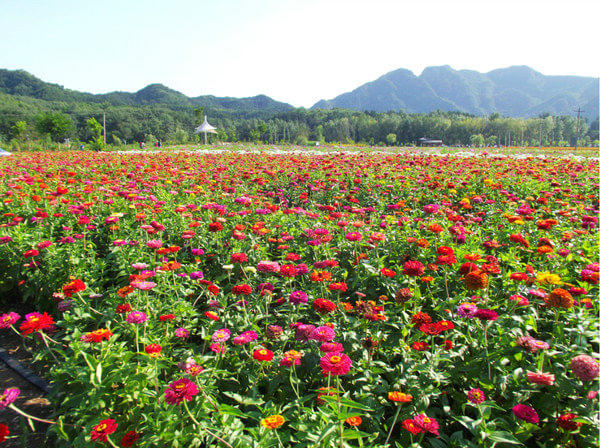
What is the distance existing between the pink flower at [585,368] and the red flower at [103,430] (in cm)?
213

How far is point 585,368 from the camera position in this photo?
1.49 meters

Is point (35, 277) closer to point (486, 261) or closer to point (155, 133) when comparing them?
point (486, 261)

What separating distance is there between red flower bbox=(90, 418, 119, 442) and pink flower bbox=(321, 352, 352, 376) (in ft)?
3.26

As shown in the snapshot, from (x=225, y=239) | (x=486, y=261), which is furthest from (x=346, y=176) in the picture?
(x=486, y=261)

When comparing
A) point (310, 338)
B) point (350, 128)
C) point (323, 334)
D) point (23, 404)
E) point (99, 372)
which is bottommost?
point (23, 404)

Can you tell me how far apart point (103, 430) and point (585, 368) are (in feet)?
7.24

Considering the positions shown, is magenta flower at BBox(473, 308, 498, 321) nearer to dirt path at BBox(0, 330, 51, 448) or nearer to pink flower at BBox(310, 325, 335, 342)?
pink flower at BBox(310, 325, 335, 342)

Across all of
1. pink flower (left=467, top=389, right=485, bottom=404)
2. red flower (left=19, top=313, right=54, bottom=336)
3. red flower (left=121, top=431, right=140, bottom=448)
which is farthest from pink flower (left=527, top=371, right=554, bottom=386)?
red flower (left=19, top=313, right=54, bottom=336)

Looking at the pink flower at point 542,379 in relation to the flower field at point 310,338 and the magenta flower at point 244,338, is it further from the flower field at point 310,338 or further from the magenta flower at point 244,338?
the magenta flower at point 244,338

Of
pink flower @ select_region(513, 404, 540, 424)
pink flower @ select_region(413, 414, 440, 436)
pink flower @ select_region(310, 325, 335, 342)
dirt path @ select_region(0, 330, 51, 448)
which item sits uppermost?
pink flower @ select_region(310, 325, 335, 342)

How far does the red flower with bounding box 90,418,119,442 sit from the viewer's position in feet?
4.79

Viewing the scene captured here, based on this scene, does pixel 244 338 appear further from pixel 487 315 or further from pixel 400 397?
pixel 487 315

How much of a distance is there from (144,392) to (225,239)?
234cm

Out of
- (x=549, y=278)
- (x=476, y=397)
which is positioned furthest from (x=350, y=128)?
(x=476, y=397)
